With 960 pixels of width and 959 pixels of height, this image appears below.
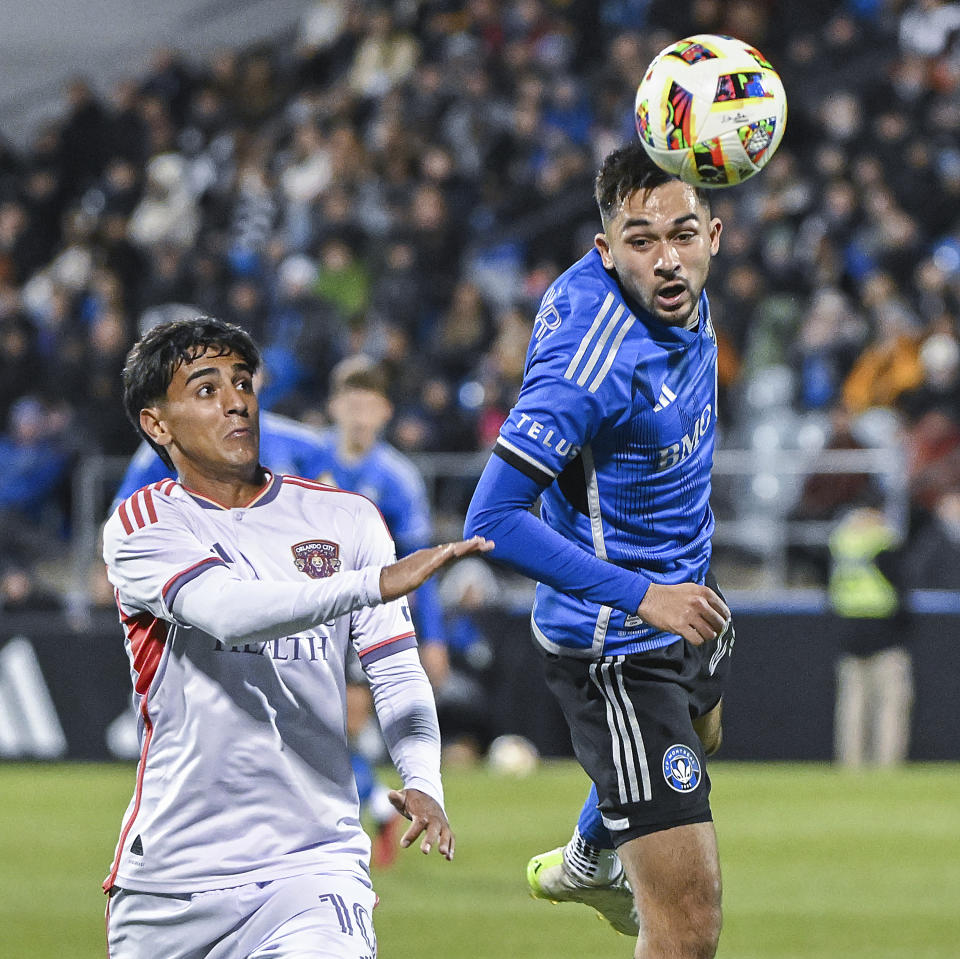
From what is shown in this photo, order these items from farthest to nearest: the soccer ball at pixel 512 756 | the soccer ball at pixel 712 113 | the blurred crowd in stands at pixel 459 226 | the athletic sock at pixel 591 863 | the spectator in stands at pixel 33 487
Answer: the spectator in stands at pixel 33 487 < the blurred crowd in stands at pixel 459 226 < the soccer ball at pixel 512 756 < the athletic sock at pixel 591 863 < the soccer ball at pixel 712 113

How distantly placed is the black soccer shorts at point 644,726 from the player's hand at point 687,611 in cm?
27

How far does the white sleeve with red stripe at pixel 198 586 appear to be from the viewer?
3438 millimetres

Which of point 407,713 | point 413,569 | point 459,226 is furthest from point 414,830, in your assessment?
point 459,226

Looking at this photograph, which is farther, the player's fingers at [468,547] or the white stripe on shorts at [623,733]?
the white stripe on shorts at [623,733]

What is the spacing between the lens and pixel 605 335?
14.6ft

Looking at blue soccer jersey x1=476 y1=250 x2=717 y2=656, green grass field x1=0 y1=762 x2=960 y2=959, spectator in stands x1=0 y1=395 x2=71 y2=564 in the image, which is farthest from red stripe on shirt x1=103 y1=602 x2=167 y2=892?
spectator in stands x1=0 y1=395 x2=71 y2=564

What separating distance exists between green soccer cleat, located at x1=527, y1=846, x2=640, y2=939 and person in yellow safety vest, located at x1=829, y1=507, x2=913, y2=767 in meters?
8.61

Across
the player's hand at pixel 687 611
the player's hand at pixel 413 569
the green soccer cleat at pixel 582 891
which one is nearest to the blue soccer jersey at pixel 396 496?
the green soccer cleat at pixel 582 891

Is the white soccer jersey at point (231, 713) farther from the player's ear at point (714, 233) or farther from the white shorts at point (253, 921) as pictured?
the player's ear at point (714, 233)

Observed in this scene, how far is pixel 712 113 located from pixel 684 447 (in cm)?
90

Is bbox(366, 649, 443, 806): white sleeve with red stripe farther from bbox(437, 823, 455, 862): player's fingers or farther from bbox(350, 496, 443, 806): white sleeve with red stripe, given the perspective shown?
bbox(437, 823, 455, 862): player's fingers

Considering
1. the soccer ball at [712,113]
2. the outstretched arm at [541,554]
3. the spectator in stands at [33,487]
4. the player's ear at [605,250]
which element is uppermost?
the soccer ball at [712,113]

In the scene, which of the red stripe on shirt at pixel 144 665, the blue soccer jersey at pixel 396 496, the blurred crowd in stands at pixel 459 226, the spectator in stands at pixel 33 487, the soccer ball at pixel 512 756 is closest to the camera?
the red stripe on shirt at pixel 144 665

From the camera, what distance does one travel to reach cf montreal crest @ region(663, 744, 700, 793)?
14.8ft
